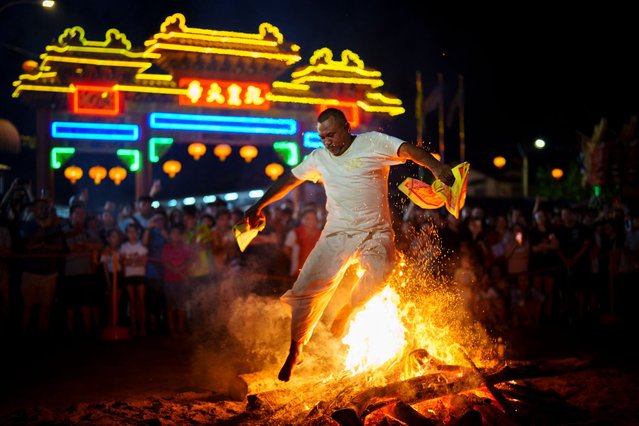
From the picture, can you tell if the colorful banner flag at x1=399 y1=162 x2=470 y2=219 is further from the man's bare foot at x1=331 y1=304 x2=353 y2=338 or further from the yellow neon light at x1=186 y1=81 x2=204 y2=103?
the yellow neon light at x1=186 y1=81 x2=204 y2=103

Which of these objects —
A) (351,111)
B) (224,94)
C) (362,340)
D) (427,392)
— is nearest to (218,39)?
(224,94)

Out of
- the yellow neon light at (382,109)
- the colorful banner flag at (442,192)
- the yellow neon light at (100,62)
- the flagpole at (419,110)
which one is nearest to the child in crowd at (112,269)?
the colorful banner flag at (442,192)

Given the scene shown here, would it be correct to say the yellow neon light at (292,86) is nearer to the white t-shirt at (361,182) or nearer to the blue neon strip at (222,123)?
the blue neon strip at (222,123)

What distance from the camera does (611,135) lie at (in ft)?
82.5

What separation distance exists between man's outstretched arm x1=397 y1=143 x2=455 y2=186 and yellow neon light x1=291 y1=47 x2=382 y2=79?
13959 millimetres

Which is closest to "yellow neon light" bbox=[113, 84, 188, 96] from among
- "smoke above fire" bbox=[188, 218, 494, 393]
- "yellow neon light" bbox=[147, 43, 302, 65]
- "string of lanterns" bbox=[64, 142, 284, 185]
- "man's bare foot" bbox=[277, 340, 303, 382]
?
"yellow neon light" bbox=[147, 43, 302, 65]

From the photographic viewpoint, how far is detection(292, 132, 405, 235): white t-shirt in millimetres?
5930

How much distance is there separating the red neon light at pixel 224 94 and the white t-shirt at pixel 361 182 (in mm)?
13116

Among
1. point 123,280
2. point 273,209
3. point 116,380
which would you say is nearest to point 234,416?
point 116,380

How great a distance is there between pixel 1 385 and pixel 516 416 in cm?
491

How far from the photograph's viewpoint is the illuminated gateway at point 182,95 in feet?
57.9

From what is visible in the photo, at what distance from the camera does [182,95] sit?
18688 mm

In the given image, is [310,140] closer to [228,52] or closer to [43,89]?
[228,52]

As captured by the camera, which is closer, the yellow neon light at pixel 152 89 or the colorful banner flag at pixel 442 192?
the colorful banner flag at pixel 442 192
